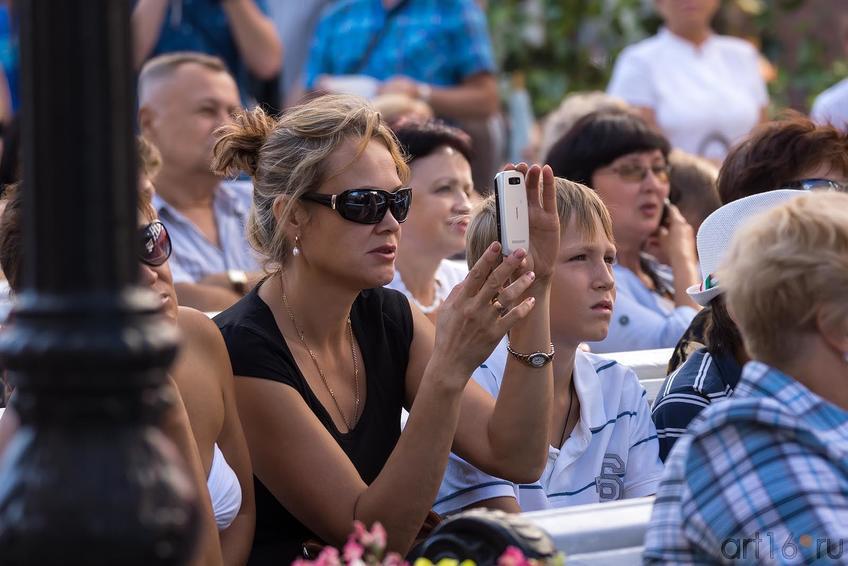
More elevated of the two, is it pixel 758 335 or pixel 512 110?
pixel 758 335

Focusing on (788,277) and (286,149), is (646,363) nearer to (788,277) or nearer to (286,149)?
(286,149)

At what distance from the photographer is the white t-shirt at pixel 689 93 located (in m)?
7.19

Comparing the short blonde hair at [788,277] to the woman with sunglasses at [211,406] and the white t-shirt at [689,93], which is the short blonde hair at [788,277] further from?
the white t-shirt at [689,93]

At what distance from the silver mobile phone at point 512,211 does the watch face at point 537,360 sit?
307 millimetres

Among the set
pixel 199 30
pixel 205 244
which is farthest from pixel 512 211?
pixel 199 30

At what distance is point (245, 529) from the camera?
3115 millimetres

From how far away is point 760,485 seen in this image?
216 cm

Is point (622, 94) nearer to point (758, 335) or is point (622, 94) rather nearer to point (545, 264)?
point (545, 264)

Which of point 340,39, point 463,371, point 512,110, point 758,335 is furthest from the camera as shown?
point 512,110

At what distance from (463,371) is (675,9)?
4.81 meters

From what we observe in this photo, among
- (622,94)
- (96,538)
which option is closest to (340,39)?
(622,94)

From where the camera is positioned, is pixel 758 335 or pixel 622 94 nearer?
pixel 758 335

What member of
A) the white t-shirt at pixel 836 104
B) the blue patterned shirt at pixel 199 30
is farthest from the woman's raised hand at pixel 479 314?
the white t-shirt at pixel 836 104

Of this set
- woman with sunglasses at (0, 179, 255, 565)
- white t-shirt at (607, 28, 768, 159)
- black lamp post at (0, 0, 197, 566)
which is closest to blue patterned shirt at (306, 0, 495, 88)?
white t-shirt at (607, 28, 768, 159)
